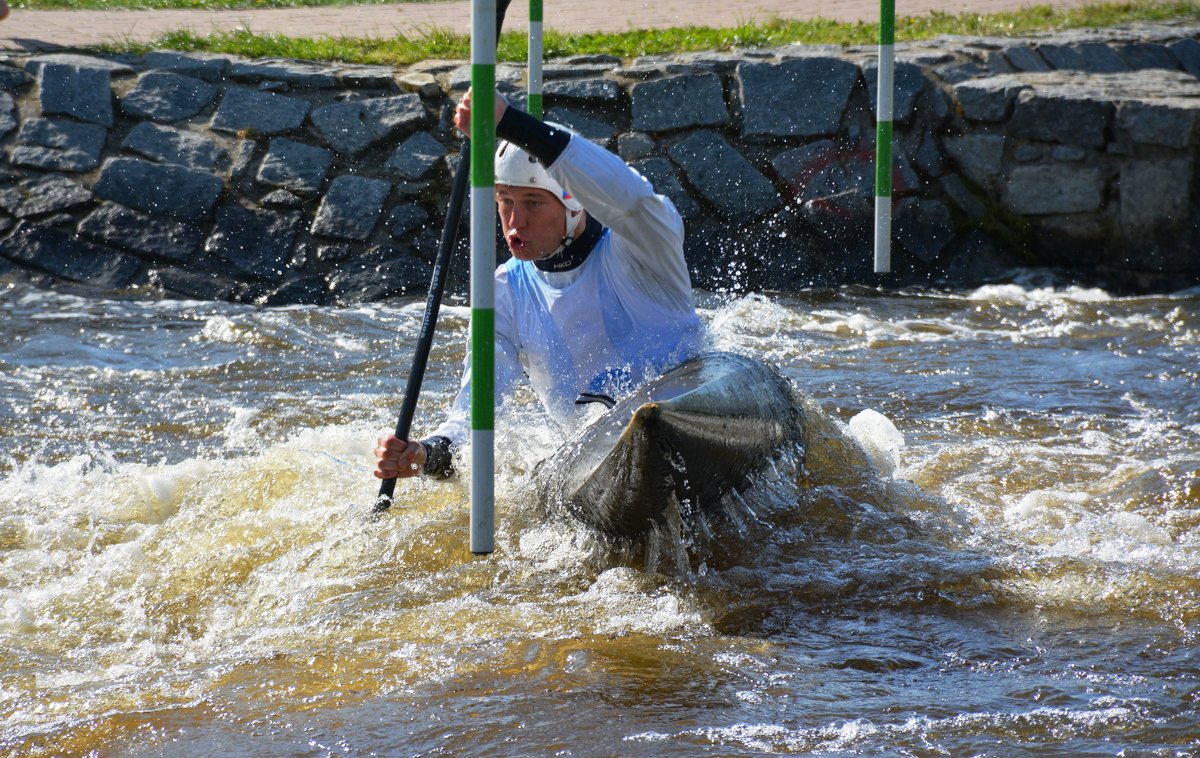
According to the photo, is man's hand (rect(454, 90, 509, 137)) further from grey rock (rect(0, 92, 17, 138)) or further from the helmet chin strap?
grey rock (rect(0, 92, 17, 138))

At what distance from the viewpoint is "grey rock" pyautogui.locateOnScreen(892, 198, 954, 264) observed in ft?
27.1

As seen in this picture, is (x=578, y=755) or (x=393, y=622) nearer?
(x=578, y=755)

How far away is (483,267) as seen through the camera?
2986 mm

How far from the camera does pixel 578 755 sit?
2.62m

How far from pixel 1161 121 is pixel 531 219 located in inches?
210

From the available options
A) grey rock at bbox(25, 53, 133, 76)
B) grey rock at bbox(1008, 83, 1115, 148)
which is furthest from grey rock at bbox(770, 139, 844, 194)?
grey rock at bbox(25, 53, 133, 76)

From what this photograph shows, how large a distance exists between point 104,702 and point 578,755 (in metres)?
1.02

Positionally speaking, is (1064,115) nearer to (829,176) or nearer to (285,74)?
(829,176)

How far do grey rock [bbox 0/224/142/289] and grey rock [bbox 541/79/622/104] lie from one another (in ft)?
8.79

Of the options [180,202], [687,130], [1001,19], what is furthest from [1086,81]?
[180,202]

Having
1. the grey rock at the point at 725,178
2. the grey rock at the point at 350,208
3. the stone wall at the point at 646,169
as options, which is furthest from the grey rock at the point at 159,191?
the grey rock at the point at 725,178

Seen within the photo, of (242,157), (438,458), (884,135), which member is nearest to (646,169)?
(884,135)

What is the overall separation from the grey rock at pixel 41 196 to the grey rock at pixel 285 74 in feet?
3.92

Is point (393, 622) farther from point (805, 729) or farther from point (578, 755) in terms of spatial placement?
point (805, 729)
